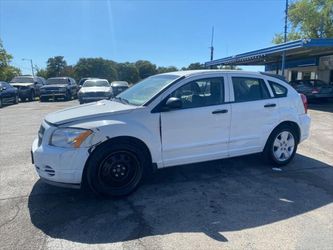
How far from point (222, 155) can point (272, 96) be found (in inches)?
59.2

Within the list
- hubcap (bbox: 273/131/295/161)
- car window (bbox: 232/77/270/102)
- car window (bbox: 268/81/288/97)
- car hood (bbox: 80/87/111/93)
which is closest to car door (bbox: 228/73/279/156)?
car window (bbox: 232/77/270/102)

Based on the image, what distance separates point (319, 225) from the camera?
3.56 metres

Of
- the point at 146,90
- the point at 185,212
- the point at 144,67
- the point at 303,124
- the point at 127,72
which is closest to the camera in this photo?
the point at 185,212

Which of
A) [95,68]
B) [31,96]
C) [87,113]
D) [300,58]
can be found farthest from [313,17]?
[95,68]

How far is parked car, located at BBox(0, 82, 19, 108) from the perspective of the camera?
19297 mm

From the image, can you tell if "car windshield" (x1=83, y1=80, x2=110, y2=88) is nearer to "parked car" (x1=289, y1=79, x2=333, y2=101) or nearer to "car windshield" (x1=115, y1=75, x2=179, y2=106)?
"parked car" (x1=289, y1=79, x2=333, y2=101)

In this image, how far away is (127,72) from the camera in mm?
92812

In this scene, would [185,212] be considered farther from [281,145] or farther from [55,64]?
[55,64]

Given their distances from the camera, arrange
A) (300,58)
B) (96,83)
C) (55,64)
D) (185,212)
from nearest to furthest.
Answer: (185,212)
(96,83)
(300,58)
(55,64)

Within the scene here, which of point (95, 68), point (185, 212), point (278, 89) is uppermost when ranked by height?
point (95, 68)

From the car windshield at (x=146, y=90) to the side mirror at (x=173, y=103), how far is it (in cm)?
31

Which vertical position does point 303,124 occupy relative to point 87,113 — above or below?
below

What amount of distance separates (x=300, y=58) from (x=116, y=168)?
28.8m

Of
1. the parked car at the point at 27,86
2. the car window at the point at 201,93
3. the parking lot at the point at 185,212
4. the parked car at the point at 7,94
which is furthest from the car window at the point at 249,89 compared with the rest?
the parked car at the point at 27,86
